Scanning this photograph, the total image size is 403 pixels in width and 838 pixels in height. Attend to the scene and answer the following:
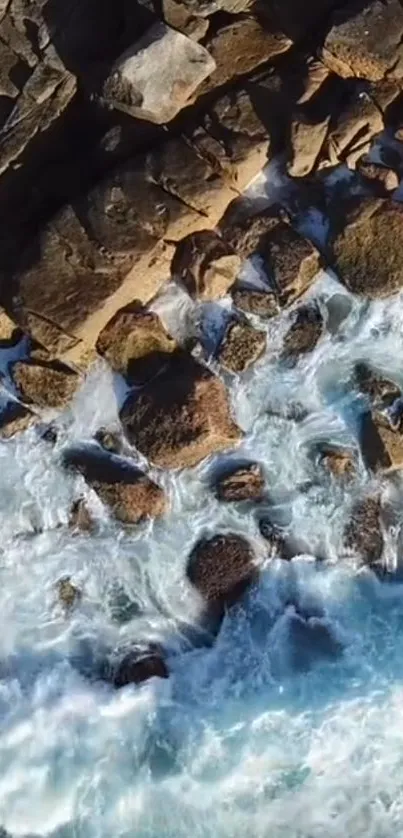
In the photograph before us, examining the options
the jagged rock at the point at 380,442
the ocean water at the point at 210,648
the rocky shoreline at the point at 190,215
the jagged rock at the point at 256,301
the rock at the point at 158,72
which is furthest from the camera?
the jagged rock at the point at 256,301

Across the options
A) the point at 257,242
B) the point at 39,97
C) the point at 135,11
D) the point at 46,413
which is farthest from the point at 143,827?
the point at 135,11

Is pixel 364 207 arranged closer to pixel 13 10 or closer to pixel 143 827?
pixel 13 10

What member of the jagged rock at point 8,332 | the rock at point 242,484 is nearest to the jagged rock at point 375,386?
the rock at point 242,484

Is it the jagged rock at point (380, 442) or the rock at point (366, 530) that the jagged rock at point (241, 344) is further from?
the rock at point (366, 530)

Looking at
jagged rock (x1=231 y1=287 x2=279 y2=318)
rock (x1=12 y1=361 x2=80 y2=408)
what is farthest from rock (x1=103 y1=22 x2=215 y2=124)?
rock (x1=12 y1=361 x2=80 y2=408)

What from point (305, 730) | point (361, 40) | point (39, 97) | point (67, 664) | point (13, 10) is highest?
point (13, 10)

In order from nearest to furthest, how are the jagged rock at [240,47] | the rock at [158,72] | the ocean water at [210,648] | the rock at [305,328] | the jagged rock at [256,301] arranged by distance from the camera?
the rock at [158,72]
the jagged rock at [240,47]
the ocean water at [210,648]
the jagged rock at [256,301]
the rock at [305,328]

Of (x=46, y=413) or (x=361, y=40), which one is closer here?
(x=361, y=40)
